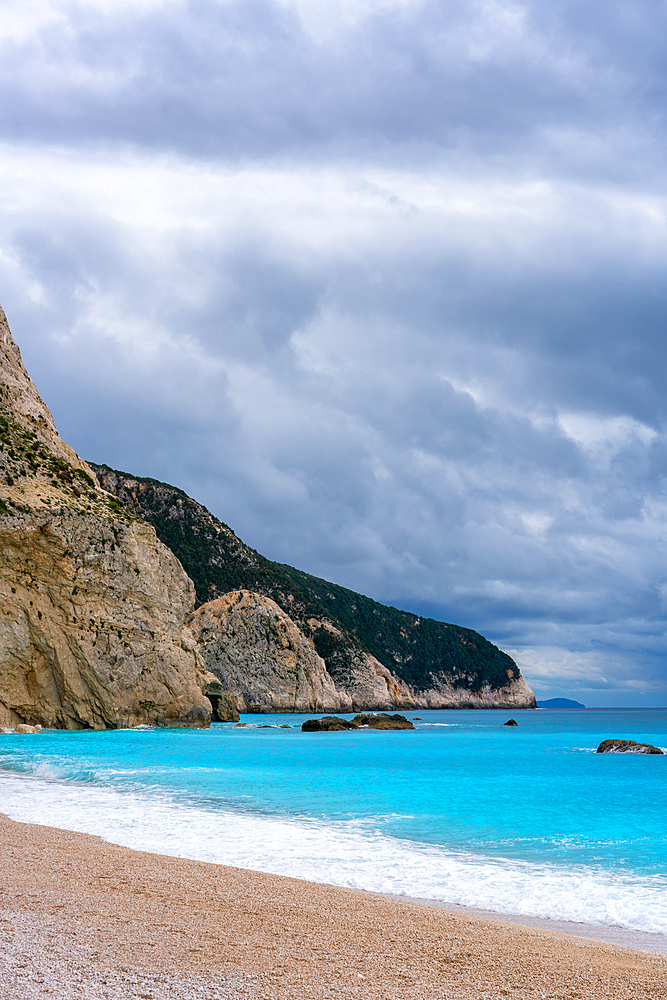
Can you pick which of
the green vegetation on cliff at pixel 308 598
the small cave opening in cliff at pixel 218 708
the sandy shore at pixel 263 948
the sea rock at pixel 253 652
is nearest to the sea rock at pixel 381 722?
the small cave opening in cliff at pixel 218 708

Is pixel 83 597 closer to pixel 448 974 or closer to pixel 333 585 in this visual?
pixel 448 974

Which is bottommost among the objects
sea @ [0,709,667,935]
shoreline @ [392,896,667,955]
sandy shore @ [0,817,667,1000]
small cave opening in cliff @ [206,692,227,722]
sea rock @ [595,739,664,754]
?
small cave opening in cliff @ [206,692,227,722]

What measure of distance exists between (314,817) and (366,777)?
876cm

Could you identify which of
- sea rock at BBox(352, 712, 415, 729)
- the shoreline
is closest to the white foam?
the shoreline

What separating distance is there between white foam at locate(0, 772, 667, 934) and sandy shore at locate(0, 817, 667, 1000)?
1462 mm

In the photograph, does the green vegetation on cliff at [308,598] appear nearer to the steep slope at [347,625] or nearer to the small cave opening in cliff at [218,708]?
the steep slope at [347,625]

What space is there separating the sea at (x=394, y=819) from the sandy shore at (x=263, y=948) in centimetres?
197

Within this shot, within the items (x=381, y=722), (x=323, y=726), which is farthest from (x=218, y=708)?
(x=381, y=722)

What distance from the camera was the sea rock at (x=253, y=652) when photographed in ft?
A: 283

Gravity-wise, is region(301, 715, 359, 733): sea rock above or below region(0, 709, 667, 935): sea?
below

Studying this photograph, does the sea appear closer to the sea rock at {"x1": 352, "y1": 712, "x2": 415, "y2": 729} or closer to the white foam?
the white foam

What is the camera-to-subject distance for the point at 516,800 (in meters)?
18.0

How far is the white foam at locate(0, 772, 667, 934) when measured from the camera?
8.31 meters

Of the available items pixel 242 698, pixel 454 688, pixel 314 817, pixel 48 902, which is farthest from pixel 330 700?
pixel 48 902
